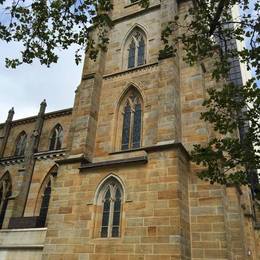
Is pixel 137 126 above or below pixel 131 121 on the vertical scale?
below

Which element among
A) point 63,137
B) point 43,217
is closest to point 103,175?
point 43,217

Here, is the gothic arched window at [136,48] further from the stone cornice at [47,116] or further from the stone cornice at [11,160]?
the stone cornice at [11,160]

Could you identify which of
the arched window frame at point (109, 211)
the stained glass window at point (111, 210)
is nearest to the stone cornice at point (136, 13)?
the arched window frame at point (109, 211)

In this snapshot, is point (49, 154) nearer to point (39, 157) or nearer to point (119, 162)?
point (39, 157)

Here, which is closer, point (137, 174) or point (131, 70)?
point (137, 174)

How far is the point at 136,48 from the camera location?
1536 centimetres

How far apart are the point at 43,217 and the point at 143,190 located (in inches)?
379

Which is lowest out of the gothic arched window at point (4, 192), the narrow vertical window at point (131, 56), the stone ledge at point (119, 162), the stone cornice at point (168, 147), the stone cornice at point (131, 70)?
the stone ledge at point (119, 162)

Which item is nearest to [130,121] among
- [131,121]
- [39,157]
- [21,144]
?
[131,121]

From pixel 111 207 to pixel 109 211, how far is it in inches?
6.1

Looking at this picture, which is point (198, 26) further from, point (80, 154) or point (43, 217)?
point (43, 217)

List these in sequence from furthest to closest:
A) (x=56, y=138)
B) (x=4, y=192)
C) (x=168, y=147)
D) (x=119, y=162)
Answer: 1. (x=56, y=138)
2. (x=4, y=192)
3. (x=119, y=162)
4. (x=168, y=147)

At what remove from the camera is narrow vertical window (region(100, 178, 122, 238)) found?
33.3 feet

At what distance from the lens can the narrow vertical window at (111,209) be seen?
10.2 metres
